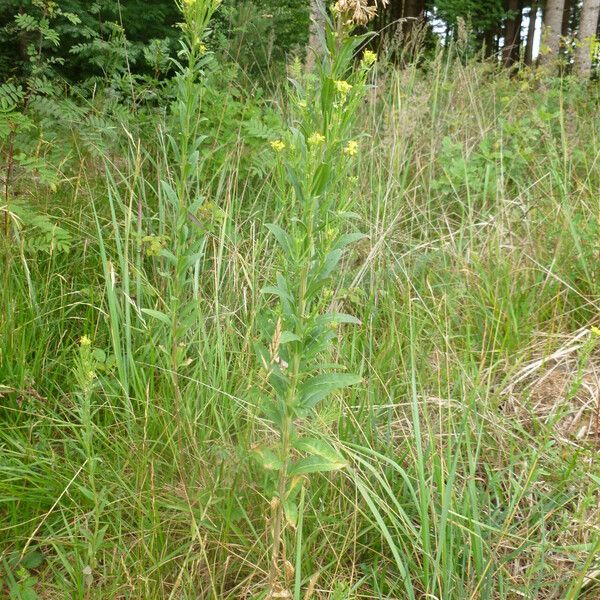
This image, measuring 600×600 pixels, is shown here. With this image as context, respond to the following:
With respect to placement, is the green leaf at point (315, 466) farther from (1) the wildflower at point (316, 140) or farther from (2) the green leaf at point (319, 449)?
(1) the wildflower at point (316, 140)

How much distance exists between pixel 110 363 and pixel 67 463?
340mm

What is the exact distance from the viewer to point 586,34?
23.5 ft

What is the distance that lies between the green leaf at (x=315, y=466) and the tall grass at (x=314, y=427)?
188mm

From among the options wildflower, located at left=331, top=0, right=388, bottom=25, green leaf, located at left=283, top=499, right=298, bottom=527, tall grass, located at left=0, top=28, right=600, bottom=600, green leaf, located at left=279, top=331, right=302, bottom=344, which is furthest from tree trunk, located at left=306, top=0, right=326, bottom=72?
green leaf, located at left=283, top=499, right=298, bottom=527

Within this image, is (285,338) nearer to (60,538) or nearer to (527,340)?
(60,538)

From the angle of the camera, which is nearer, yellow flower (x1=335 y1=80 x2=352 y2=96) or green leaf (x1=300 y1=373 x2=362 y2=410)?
yellow flower (x1=335 y1=80 x2=352 y2=96)

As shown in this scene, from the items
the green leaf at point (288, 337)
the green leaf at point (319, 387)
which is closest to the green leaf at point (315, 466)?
the green leaf at point (319, 387)

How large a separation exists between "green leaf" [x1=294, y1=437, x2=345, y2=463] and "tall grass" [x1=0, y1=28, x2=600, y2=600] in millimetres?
238

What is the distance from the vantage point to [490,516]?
179 cm

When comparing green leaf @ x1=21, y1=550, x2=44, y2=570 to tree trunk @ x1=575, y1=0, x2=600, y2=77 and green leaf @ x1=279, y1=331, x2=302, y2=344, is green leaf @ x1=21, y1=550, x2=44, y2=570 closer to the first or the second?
green leaf @ x1=279, y1=331, x2=302, y2=344

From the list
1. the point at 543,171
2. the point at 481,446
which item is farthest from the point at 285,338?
the point at 543,171

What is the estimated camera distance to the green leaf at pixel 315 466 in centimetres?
134

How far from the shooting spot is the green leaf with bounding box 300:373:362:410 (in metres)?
1.36

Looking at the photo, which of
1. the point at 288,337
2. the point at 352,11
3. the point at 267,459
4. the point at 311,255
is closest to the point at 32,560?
the point at 267,459
